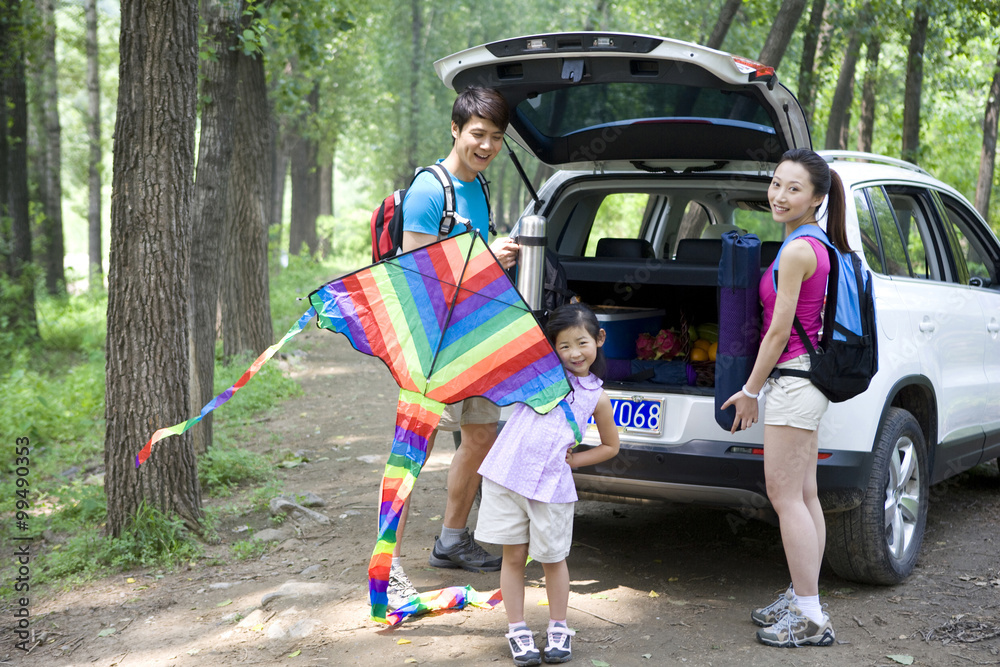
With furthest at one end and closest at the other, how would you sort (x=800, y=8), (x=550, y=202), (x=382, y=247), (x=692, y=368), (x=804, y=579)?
(x=800, y=8), (x=550, y=202), (x=692, y=368), (x=382, y=247), (x=804, y=579)

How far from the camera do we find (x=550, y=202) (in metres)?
4.73

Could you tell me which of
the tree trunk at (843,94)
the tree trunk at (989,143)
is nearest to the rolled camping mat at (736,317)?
the tree trunk at (843,94)

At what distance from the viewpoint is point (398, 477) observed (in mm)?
3127

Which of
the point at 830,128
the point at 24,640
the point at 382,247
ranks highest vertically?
the point at 830,128

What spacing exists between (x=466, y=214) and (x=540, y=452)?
110 cm

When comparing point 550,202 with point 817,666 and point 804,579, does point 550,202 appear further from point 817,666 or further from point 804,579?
point 817,666

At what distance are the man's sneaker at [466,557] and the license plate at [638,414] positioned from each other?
38.9 inches

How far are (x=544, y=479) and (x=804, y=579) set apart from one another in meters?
1.14

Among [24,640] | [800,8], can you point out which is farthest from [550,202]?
[800,8]

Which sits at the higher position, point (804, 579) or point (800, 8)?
point (800, 8)

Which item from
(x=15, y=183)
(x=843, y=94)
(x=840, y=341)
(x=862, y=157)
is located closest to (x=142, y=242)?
(x=840, y=341)

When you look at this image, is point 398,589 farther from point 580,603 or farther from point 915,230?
point 915,230

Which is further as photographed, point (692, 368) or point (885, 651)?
point (692, 368)

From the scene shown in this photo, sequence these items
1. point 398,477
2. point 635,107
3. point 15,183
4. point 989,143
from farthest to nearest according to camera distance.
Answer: point 989,143, point 15,183, point 635,107, point 398,477
